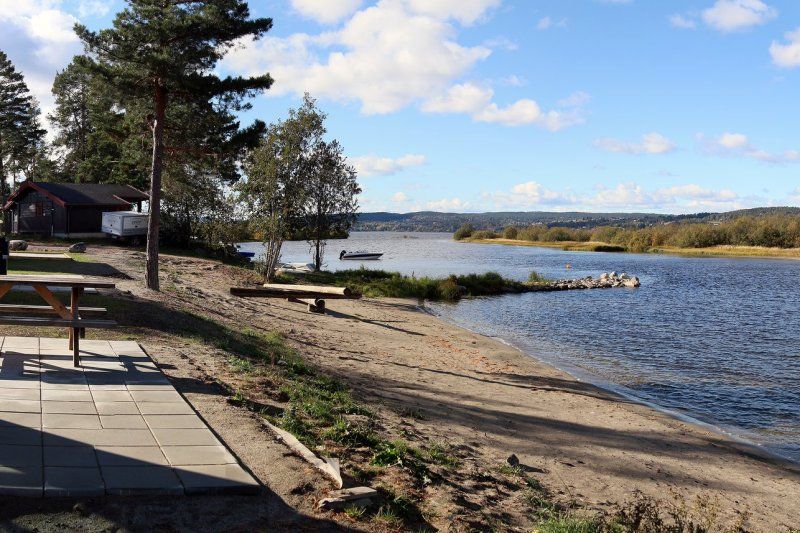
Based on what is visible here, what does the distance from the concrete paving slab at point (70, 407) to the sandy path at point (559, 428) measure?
3994 mm

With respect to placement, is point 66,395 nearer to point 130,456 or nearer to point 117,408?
point 117,408

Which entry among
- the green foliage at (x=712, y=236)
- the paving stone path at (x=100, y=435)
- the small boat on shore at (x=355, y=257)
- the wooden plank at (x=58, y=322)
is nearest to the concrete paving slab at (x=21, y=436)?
the paving stone path at (x=100, y=435)

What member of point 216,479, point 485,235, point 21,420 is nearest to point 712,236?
point 485,235

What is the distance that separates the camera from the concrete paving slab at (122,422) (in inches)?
237

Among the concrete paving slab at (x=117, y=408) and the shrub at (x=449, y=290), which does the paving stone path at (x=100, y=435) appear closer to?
the concrete paving slab at (x=117, y=408)

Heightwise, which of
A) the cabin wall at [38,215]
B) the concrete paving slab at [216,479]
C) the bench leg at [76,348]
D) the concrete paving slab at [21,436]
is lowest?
the concrete paving slab at [216,479]

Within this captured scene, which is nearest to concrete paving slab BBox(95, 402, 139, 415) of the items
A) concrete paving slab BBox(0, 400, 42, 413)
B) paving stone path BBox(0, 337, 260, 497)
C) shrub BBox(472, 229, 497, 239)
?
paving stone path BBox(0, 337, 260, 497)

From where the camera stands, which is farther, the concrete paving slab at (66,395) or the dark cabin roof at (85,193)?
the dark cabin roof at (85,193)

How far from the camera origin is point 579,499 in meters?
6.82

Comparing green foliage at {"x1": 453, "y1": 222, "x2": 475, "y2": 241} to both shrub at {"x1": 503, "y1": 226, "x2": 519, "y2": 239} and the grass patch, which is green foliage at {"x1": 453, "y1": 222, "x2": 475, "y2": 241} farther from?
the grass patch

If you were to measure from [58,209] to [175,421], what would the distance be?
125 ft

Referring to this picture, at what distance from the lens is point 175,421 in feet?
20.7

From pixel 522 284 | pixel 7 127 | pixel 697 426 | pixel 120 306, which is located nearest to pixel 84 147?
pixel 7 127

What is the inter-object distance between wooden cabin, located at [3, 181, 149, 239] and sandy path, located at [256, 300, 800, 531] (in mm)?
28038
